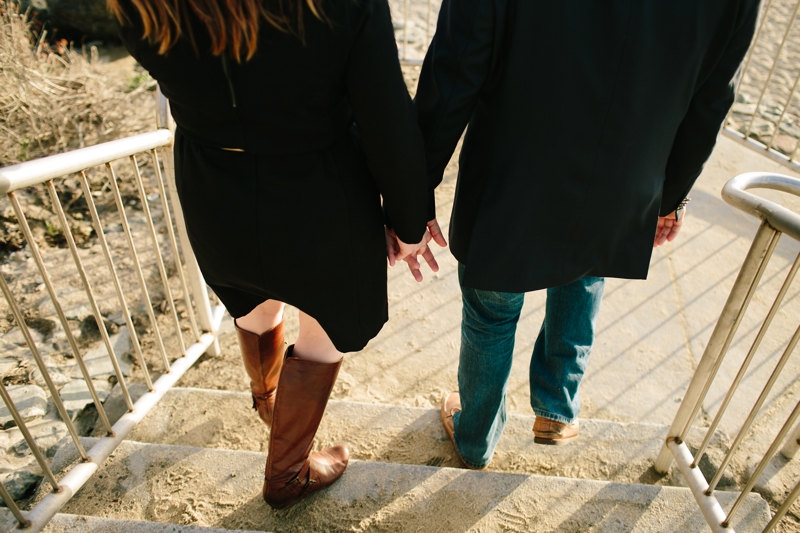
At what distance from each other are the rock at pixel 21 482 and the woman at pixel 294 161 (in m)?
1.00

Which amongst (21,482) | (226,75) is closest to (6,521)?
(21,482)

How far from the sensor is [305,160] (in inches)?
49.3

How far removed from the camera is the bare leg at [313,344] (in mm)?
1622

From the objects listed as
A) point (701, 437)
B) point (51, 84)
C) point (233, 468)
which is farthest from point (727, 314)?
point (51, 84)

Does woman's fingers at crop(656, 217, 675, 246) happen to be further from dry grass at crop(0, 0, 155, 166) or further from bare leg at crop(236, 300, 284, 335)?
dry grass at crop(0, 0, 155, 166)

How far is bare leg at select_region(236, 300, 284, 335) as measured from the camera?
1840 millimetres

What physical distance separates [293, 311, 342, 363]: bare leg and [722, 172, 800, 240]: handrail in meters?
1.20

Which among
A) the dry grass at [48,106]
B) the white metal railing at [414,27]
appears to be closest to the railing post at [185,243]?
the dry grass at [48,106]

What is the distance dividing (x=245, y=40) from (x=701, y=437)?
220 centimetres

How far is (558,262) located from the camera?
61.3 inches

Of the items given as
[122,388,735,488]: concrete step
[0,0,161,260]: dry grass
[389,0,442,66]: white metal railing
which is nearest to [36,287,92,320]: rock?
[0,0,161,260]: dry grass

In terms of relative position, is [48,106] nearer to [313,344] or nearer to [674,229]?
[313,344]

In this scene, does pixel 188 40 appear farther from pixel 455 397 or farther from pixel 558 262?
pixel 455 397

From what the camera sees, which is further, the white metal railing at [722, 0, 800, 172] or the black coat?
the white metal railing at [722, 0, 800, 172]
